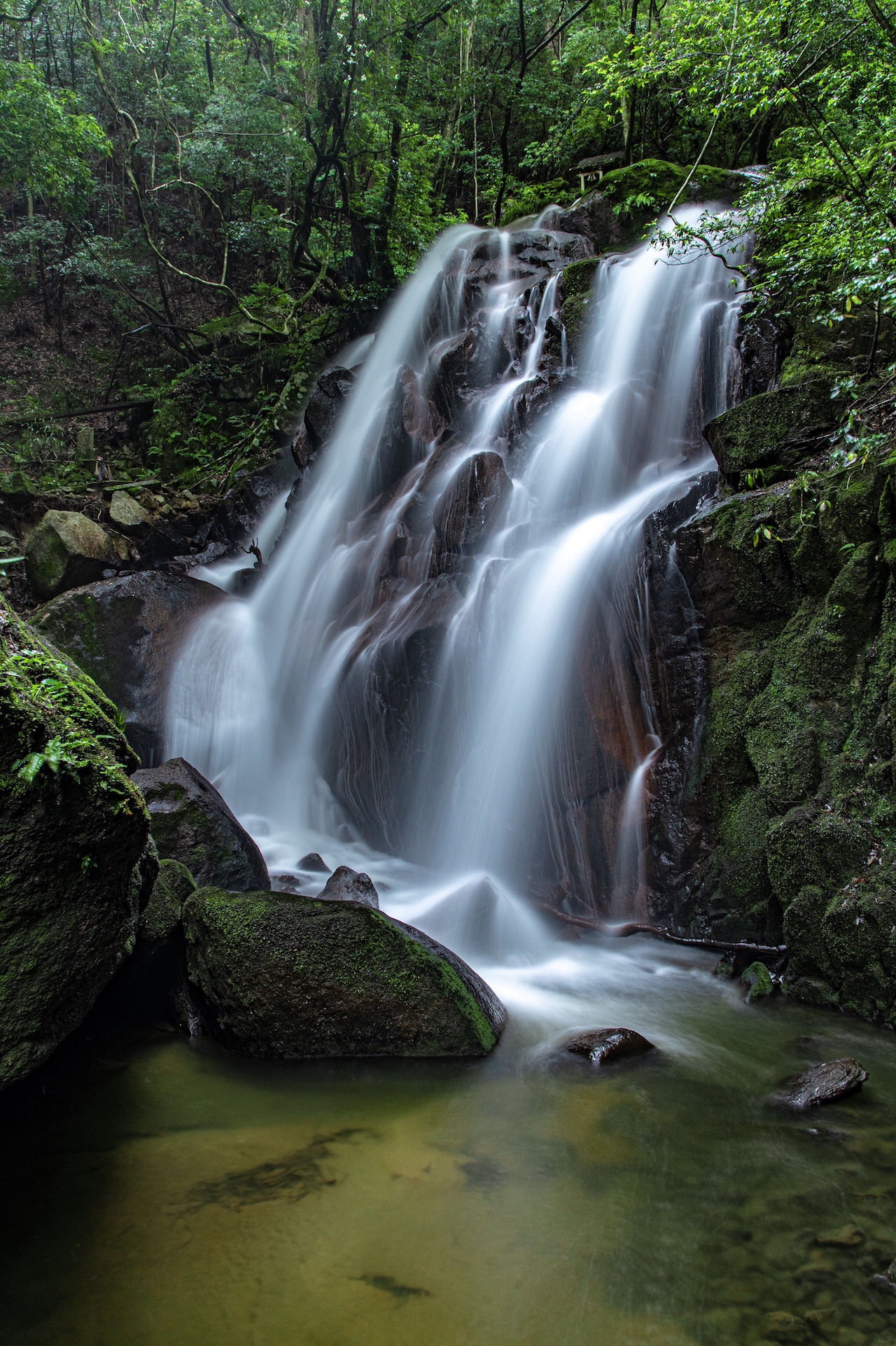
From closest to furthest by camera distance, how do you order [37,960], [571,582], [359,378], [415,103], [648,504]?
1. [37,960]
2. [571,582]
3. [648,504]
4. [359,378]
5. [415,103]

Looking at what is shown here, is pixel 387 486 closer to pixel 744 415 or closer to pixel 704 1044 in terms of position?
pixel 744 415

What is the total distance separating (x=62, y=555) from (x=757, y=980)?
10246 mm

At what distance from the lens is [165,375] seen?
16391 mm

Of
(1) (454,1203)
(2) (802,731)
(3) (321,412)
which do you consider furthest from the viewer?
(3) (321,412)

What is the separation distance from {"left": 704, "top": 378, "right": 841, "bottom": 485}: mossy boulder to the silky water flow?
1.09 m

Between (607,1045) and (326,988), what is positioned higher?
(326,988)

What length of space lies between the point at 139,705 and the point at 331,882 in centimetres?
428

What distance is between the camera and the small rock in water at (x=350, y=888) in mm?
5449

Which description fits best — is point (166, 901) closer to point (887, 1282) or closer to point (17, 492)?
point (887, 1282)

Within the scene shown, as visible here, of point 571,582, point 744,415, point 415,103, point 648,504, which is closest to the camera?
point 744,415

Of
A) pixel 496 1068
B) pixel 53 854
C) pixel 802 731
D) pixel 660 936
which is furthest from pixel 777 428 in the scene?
pixel 53 854

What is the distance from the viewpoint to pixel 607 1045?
4.02 metres

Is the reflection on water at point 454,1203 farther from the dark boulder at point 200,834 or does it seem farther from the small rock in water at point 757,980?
the dark boulder at point 200,834

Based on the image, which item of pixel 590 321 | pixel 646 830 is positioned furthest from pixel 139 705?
pixel 590 321
